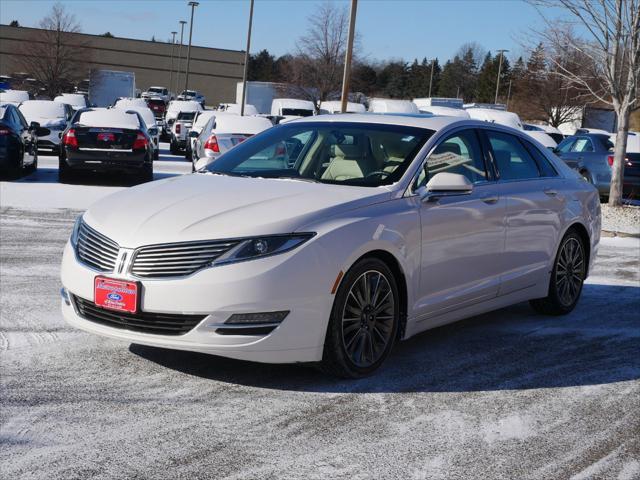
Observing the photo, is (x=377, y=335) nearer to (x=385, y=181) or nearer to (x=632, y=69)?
(x=385, y=181)

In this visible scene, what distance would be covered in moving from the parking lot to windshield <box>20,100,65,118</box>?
19.5 metres

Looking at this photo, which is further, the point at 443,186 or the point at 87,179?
the point at 87,179

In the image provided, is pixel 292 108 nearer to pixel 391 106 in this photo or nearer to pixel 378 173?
pixel 391 106

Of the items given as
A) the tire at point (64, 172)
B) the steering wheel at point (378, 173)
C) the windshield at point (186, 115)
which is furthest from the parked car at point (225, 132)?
the windshield at point (186, 115)

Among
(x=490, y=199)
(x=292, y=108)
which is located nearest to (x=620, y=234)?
→ (x=490, y=199)

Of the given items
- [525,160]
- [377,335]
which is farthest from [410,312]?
[525,160]

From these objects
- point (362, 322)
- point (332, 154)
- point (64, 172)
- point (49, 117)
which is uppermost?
point (332, 154)

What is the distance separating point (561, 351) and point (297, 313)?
2.43 meters

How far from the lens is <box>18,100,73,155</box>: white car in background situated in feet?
82.4

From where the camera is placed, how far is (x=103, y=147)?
17781mm

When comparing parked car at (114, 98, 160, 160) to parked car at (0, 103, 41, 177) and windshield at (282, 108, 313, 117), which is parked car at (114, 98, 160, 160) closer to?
parked car at (0, 103, 41, 177)

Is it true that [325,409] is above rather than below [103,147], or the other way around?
below

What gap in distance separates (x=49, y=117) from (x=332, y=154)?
21001 mm

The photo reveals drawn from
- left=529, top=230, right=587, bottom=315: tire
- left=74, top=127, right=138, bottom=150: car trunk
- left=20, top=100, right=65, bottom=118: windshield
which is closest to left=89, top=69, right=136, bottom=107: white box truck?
left=20, top=100, right=65, bottom=118: windshield
